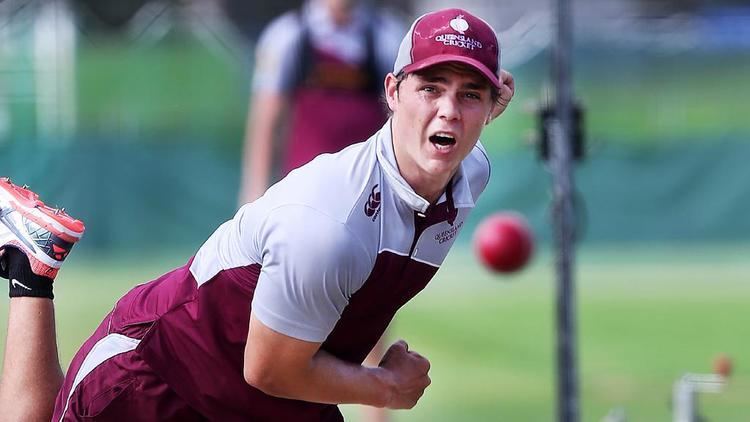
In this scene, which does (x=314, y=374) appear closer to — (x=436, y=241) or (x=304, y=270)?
(x=304, y=270)

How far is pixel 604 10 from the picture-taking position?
15797 millimetres

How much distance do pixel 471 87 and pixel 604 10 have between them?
1287 centimetres

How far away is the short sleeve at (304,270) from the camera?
10.4 feet

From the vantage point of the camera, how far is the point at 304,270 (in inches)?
125

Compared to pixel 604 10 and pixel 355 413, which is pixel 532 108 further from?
pixel 604 10

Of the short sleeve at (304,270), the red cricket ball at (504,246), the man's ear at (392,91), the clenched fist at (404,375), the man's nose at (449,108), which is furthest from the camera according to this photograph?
the red cricket ball at (504,246)

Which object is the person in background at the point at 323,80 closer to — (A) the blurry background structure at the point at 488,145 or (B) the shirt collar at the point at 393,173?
(B) the shirt collar at the point at 393,173

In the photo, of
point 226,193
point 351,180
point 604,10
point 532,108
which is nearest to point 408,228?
point 351,180

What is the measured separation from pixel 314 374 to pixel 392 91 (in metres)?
0.76

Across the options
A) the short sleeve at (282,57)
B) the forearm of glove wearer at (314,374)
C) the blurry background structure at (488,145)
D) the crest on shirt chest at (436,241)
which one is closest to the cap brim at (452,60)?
the crest on shirt chest at (436,241)

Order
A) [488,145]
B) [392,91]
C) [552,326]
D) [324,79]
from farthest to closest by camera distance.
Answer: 1. [488,145]
2. [552,326]
3. [324,79]
4. [392,91]

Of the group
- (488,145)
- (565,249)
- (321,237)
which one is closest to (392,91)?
(321,237)

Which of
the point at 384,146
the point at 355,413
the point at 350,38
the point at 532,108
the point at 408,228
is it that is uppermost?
the point at 350,38

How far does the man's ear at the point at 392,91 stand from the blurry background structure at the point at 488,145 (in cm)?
710
